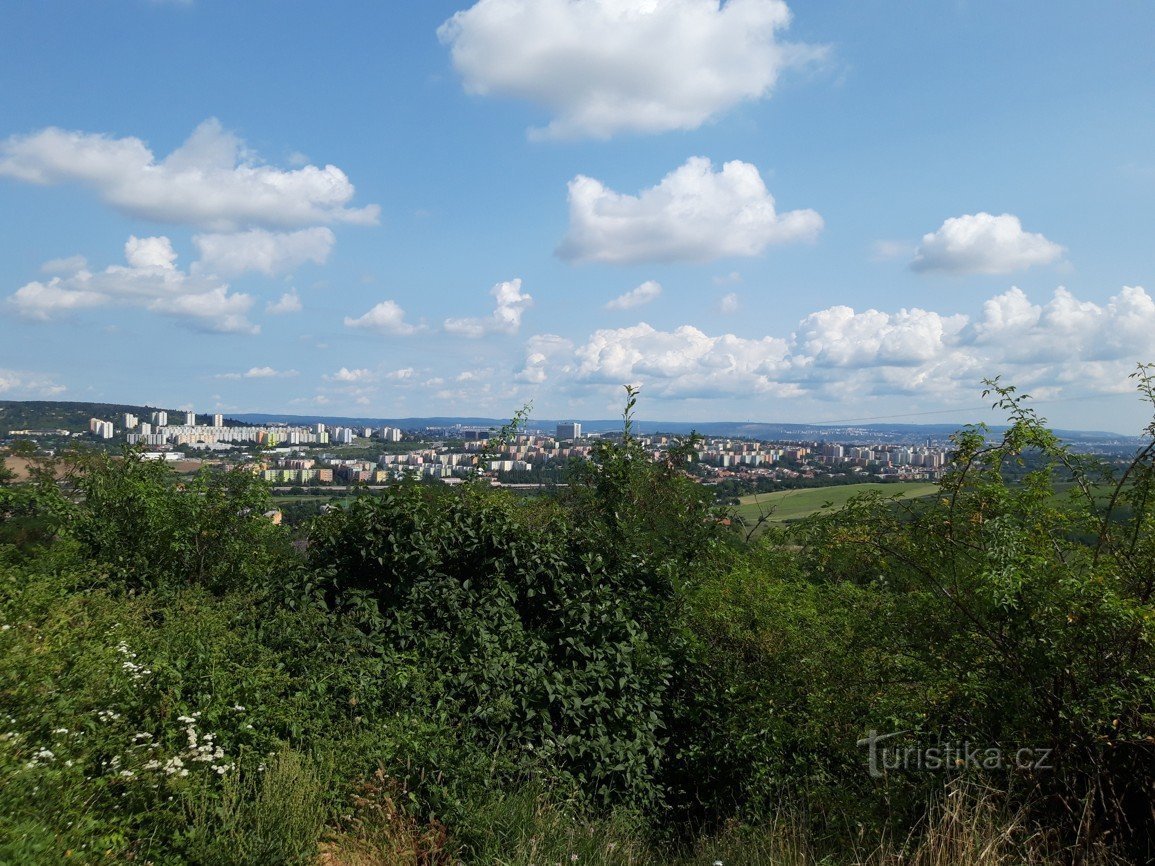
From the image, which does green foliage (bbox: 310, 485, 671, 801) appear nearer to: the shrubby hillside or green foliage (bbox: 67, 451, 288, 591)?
the shrubby hillside

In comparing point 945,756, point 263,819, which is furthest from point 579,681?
point 263,819

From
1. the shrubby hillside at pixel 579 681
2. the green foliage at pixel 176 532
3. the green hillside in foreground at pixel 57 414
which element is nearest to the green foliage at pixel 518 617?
the shrubby hillside at pixel 579 681

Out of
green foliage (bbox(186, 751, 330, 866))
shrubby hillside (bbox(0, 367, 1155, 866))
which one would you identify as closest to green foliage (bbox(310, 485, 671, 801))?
shrubby hillside (bbox(0, 367, 1155, 866))

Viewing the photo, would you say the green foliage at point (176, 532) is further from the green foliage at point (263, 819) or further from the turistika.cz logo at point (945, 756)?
the turistika.cz logo at point (945, 756)

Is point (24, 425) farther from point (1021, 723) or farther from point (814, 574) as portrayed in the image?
point (1021, 723)

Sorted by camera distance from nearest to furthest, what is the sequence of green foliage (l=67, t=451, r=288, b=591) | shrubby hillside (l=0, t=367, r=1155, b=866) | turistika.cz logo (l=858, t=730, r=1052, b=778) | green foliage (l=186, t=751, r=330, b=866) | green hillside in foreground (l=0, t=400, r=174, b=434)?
green foliage (l=186, t=751, r=330, b=866), shrubby hillside (l=0, t=367, r=1155, b=866), turistika.cz logo (l=858, t=730, r=1052, b=778), green foliage (l=67, t=451, r=288, b=591), green hillside in foreground (l=0, t=400, r=174, b=434)

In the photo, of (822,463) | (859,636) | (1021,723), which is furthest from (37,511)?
(822,463)
